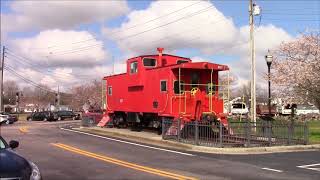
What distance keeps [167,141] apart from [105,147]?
9.80 feet

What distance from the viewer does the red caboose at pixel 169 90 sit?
24.3 m

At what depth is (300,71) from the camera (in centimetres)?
4269

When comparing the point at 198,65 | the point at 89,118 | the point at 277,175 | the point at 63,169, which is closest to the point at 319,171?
the point at 277,175

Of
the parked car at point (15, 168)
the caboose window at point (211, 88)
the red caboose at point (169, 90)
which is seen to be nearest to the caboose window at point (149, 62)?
the red caboose at point (169, 90)

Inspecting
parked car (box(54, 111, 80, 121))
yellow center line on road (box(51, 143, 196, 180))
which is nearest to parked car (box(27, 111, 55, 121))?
parked car (box(54, 111, 80, 121))

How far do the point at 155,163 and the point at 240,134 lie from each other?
6.39m

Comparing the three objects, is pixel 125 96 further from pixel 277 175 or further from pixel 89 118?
pixel 277 175

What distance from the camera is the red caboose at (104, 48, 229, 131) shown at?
79.8 ft

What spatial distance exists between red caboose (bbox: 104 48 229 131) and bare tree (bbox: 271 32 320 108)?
14.4 metres

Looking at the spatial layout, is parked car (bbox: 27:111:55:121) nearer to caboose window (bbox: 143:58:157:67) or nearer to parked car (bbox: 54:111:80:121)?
parked car (bbox: 54:111:80:121)

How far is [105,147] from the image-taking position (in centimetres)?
2025

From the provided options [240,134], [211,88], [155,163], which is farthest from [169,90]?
[155,163]

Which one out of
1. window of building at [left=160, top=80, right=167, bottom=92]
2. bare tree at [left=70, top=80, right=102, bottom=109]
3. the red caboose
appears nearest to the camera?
the red caboose

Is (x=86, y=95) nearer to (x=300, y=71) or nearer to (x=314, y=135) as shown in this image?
(x=300, y=71)
